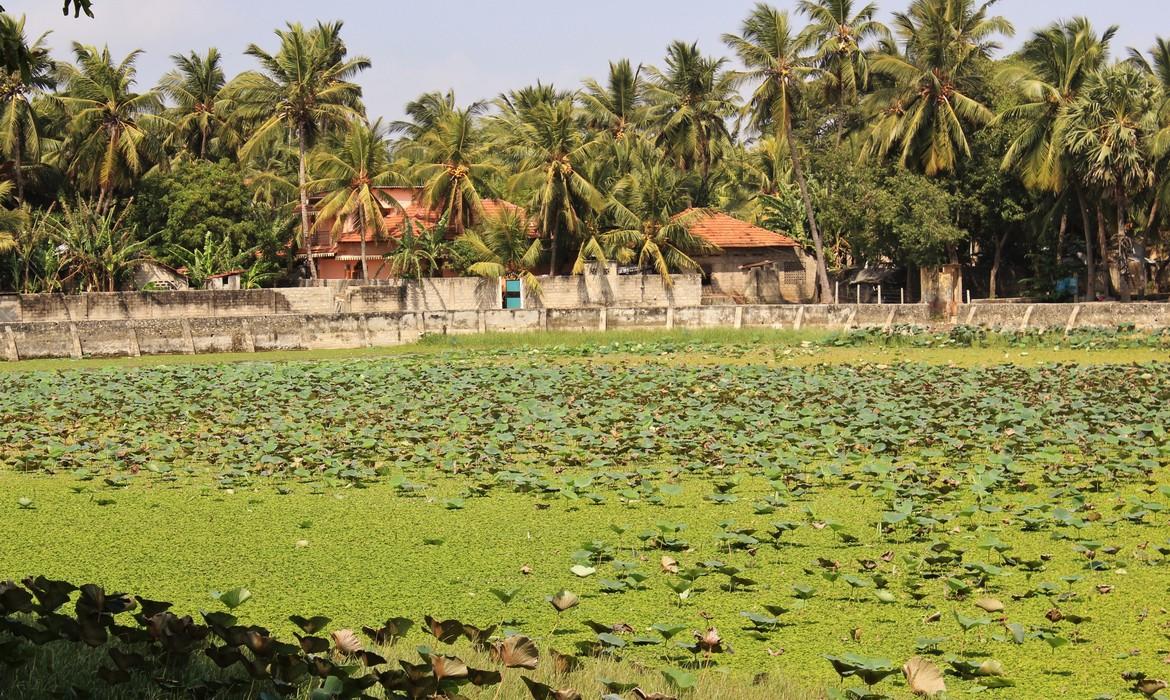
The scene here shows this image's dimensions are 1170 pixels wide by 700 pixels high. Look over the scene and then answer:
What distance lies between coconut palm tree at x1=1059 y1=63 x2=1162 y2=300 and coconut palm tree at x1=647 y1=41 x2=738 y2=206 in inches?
527

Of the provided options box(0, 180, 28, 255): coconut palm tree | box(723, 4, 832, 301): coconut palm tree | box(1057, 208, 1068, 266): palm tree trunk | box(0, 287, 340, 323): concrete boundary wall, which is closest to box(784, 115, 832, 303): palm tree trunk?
box(723, 4, 832, 301): coconut palm tree

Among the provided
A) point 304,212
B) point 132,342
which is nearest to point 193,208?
point 304,212

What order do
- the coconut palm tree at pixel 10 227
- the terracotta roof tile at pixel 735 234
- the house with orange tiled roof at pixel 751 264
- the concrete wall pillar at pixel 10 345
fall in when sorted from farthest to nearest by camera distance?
the terracotta roof tile at pixel 735 234 < the house with orange tiled roof at pixel 751 264 < the coconut palm tree at pixel 10 227 < the concrete wall pillar at pixel 10 345

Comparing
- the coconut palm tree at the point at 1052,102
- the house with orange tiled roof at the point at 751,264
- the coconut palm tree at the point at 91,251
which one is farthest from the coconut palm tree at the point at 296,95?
the coconut palm tree at the point at 1052,102

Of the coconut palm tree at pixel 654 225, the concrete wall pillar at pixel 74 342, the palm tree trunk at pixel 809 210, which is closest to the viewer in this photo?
the concrete wall pillar at pixel 74 342

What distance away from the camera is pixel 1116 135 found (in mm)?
35906

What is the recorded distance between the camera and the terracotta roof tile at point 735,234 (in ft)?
152

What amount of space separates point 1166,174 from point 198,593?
36.3 metres

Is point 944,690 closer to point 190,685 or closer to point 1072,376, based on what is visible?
point 190,685

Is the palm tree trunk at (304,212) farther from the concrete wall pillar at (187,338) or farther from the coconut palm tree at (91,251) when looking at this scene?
the concrete wall pillar at (187,338)

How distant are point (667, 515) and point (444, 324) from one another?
23.0m

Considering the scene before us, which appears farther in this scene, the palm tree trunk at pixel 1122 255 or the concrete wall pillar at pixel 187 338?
the palm tree trunk at pixel 1122 255

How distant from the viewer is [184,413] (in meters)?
15.3

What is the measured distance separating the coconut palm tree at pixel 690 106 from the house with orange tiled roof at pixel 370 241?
22.7ft
